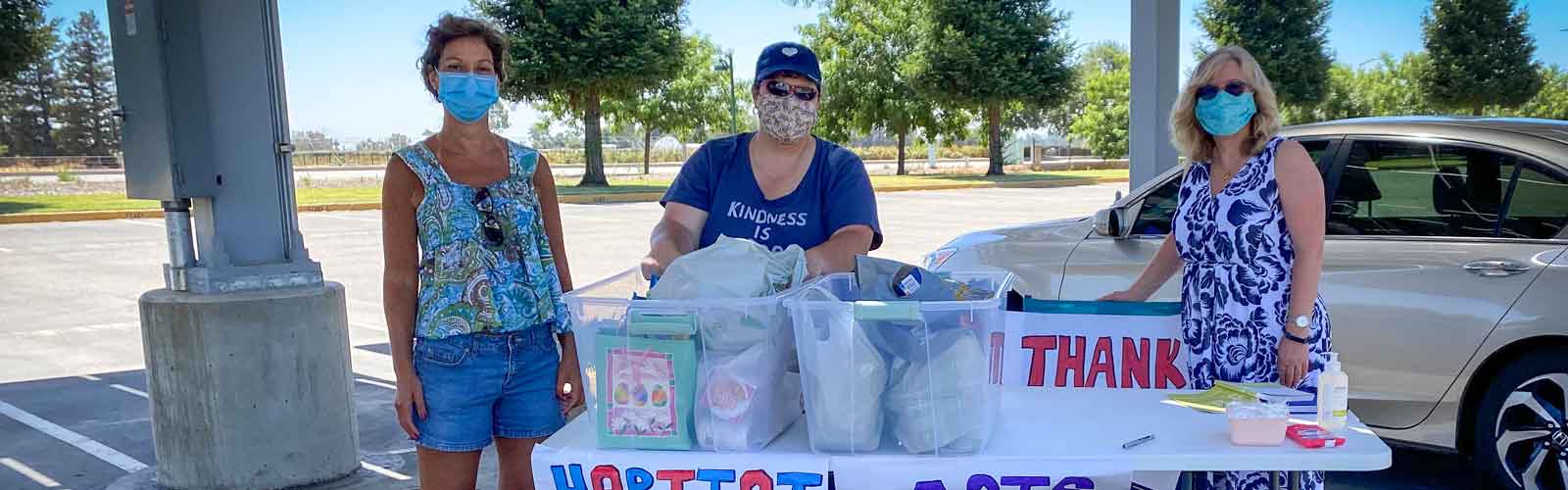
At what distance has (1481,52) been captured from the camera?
2784 cm

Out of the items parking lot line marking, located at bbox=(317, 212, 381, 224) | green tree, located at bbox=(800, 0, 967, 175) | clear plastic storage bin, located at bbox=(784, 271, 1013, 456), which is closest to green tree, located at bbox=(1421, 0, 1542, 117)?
green tree, located at bbox=(800, 0, 967, 175)

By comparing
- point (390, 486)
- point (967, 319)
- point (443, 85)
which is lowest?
point (390, 486)

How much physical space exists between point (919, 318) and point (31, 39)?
9699mm

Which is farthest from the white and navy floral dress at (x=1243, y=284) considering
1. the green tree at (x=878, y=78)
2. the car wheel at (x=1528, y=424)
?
the green tree at (x=878, y=78)

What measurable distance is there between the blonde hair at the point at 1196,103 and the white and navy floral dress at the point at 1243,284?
0.07m

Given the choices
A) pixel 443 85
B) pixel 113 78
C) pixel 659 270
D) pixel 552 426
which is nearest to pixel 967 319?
pixel 659 270

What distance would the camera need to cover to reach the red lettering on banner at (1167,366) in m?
3.27

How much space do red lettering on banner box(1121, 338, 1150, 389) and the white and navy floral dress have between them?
244 mm

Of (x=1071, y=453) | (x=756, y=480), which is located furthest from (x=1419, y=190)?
(x=756, y=480)

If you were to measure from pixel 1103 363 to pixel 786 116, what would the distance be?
1.34m

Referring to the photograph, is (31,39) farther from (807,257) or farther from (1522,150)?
(1522,150)

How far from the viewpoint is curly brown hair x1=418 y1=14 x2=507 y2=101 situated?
273 cm

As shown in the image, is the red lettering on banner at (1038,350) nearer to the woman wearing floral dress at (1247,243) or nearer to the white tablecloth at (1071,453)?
the woman wearing floral dress at (1247,243)

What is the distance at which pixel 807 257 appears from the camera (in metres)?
2.67
